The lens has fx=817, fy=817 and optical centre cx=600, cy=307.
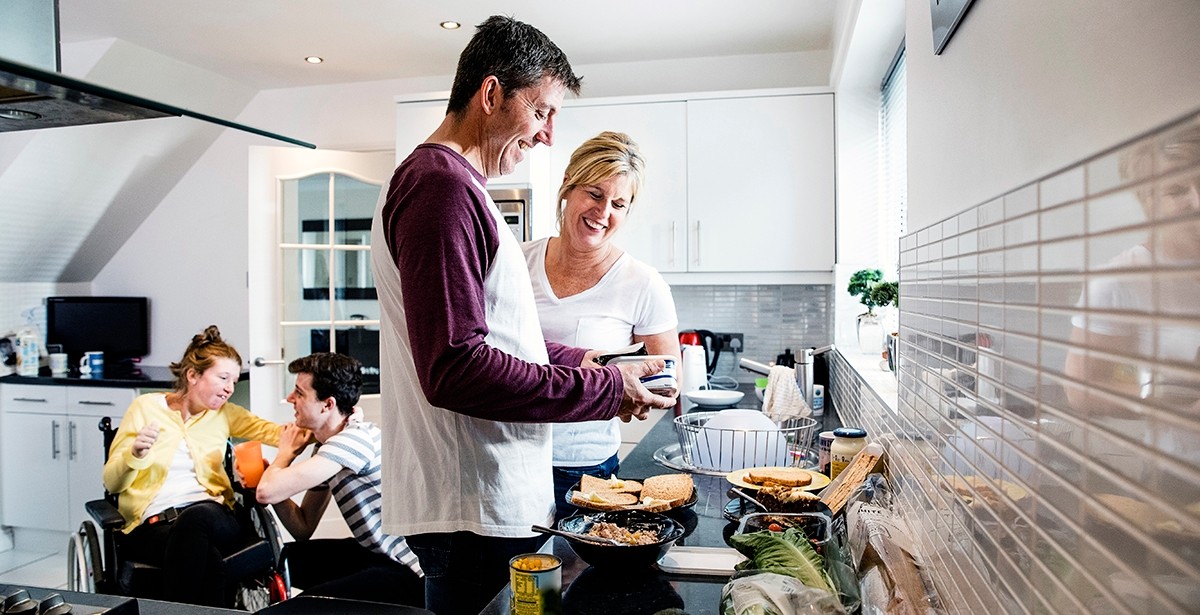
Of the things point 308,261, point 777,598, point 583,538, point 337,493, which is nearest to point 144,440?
point 337,493

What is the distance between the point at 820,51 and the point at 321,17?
7.30 ft

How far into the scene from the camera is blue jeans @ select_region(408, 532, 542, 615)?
1269mm

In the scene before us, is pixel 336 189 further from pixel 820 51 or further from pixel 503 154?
pixel 503 154

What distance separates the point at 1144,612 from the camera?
402 millimetres

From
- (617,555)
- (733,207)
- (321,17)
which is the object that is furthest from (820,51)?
(617,555)

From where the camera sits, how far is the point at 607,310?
1.96m

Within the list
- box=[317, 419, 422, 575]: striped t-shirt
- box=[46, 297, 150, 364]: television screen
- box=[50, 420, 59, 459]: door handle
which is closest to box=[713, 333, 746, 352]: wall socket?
box=[317, 419, 422, 575]: striped t-shirt

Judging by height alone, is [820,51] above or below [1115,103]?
above

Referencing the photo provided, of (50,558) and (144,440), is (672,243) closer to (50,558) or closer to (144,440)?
(144,440)

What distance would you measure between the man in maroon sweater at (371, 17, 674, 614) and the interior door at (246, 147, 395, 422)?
2985 mm

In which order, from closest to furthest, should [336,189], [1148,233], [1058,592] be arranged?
1. [1148,233]
2. [1058,592]
3. [336,189]

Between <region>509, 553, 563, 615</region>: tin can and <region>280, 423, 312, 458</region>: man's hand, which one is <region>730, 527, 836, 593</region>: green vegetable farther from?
<region>280, 423, 312, 458</region>: man's hand

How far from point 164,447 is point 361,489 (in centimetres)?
90

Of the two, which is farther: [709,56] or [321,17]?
[709,56]
